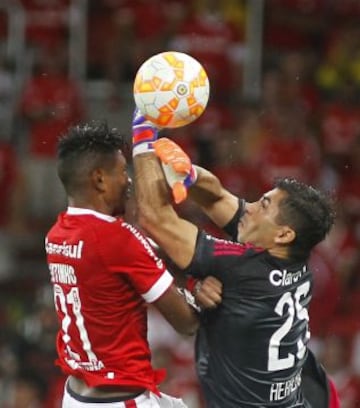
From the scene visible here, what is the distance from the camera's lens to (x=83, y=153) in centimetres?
549

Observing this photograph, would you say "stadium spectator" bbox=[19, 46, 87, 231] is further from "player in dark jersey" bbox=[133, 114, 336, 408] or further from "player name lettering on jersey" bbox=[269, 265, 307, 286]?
"player name lettering on jersey" bbox=[269, 265, 307, 286]

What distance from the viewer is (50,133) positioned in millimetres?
11562

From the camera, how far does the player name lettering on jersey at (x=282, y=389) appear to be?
18.6 ft

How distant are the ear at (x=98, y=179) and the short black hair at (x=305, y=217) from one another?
755 mm

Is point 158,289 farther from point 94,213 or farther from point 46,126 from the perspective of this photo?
point 46,126

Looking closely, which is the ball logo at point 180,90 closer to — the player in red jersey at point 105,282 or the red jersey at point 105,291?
the player in red jersey at point 105,282

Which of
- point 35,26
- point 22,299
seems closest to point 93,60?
point 35,26

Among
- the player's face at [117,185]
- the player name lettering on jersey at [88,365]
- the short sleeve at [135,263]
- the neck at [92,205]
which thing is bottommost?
the player name lettering on jersey at [88,365]

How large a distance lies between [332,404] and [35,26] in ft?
23.3

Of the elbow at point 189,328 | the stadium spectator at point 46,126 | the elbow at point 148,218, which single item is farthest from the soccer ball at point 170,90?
the stadium spectator at point 46,126

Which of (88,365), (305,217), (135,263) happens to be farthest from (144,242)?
(305,217)

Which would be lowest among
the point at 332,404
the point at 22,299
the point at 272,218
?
the point at 22,299

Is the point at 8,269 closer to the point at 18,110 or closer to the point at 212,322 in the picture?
the point at 18,110

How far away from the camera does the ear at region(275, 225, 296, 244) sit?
5.55m
